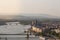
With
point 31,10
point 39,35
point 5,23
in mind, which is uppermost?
point 31,10

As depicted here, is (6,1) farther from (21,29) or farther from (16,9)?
(21,29)

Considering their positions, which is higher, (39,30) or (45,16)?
(45,16)

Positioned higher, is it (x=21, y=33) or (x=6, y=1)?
(x=6, y=1)

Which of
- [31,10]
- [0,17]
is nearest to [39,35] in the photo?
[31,10]

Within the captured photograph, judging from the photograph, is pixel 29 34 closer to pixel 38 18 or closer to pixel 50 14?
pixel 38 18

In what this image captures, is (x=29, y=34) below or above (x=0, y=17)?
below

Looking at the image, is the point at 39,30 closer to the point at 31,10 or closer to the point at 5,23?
the point at 31,10

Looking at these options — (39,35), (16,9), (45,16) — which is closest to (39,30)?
(39,35)
